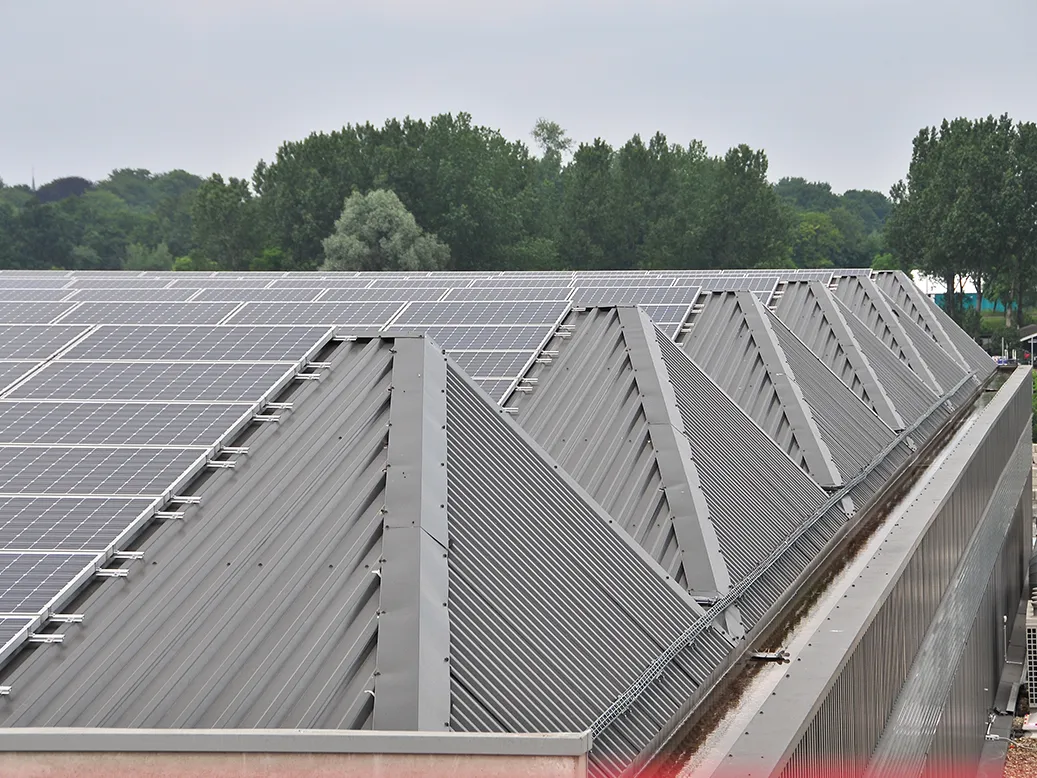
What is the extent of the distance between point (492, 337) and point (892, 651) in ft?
33.4

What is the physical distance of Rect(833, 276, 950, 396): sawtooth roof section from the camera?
132 ft

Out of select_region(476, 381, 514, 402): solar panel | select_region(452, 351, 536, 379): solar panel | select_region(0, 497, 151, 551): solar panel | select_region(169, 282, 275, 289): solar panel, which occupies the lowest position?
select_region(0, 497, 151, 551): solar panel

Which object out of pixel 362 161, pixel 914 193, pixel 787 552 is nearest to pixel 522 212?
pixel 362 161

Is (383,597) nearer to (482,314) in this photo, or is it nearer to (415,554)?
(415,554)

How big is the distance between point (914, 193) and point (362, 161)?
45.8 m

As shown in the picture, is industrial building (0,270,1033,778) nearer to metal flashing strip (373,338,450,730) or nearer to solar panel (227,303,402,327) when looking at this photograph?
metal flashing strip (373,338,450,730)

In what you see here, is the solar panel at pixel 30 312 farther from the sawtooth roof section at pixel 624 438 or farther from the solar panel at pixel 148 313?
the sawtooth roof section at pixel 624 438

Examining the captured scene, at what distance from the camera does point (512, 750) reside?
930cm

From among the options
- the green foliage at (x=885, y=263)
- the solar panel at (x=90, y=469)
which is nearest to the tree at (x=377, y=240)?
the green foliage at (x=885, y=263)

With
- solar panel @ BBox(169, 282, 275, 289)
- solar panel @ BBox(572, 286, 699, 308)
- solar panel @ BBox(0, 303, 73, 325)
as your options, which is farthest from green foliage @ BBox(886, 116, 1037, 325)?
solar panel @ BBox(0, 303, 73, 325)

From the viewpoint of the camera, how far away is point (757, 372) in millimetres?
25859

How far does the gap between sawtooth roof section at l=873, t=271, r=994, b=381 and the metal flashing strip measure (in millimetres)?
35576

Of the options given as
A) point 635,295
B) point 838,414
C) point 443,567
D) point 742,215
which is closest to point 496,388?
point 443,567

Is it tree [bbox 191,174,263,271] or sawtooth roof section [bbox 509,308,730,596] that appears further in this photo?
tree [bbox 191,174,263,271]
